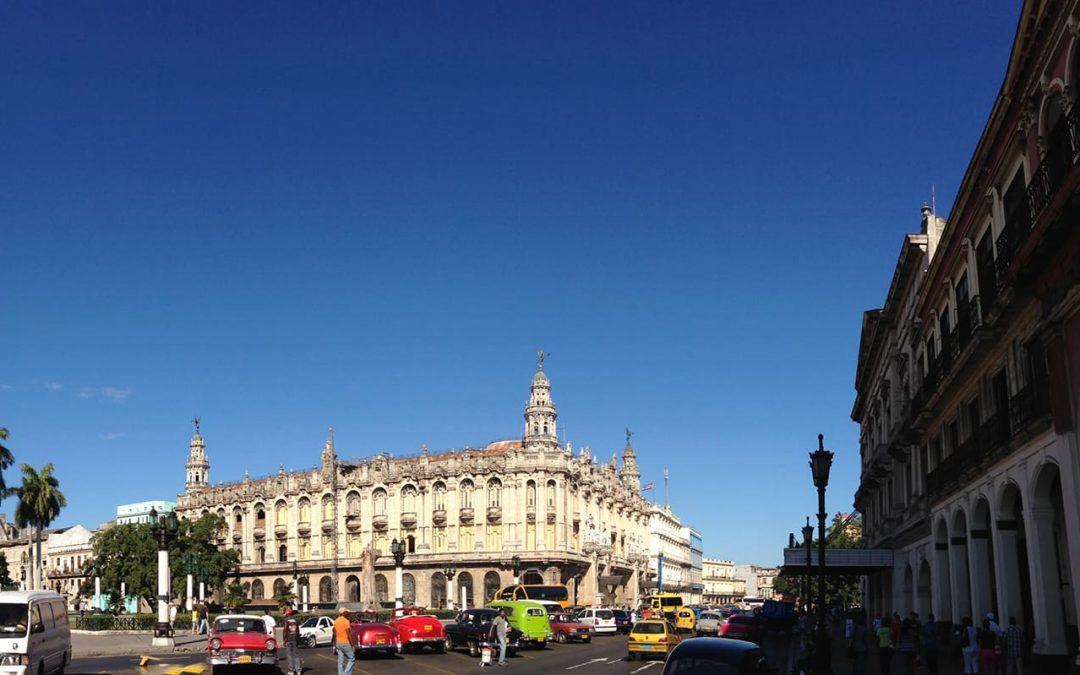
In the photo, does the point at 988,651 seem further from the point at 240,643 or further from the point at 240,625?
the point at 240,625

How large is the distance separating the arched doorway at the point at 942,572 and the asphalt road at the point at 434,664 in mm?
5615

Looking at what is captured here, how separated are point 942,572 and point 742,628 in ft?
34.1

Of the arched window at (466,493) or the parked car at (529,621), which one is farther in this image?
the arched window at (466,493)

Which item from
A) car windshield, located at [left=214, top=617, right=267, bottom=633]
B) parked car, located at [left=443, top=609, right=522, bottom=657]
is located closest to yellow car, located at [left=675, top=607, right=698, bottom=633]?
parked car, located at [left=443, top=609, right=522, bottom=657]

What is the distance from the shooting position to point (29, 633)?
20.5 metres

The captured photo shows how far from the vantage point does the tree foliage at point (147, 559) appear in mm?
82250

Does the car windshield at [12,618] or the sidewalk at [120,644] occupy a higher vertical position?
the car windshield at [12,618]

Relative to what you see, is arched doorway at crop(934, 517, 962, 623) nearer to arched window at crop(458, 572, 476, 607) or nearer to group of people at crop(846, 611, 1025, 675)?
group of people at crop(846, 611, 1025, 675)

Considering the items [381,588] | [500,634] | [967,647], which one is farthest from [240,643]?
[381,588]

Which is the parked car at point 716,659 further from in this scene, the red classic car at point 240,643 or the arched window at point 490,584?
the arched window at point 490,584

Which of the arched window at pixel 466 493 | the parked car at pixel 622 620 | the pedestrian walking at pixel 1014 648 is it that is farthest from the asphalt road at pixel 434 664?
the arched window at pixel 466 493

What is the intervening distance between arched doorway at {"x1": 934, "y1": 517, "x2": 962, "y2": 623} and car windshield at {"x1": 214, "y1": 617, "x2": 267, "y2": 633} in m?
21.9

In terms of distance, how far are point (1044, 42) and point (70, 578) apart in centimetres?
15170

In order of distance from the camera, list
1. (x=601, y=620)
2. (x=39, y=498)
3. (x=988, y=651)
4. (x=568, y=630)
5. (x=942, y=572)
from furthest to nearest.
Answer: (x=39, y=498)
(x=601, y=620)
(x=568, y=630)
(x=942, y=572)
(x=988, y=651)
